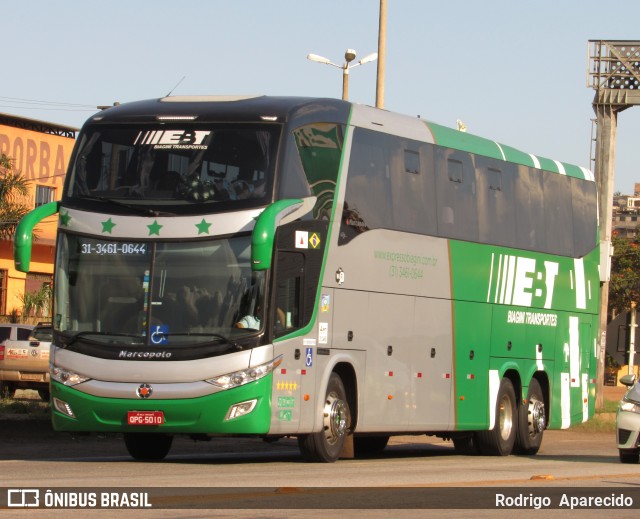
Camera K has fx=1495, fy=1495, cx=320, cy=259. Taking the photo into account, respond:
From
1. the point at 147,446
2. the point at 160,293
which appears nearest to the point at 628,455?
the point at 147,446

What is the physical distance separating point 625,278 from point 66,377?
5824cm

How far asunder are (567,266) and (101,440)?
8391 millimetres

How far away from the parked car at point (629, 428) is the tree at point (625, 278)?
173ft

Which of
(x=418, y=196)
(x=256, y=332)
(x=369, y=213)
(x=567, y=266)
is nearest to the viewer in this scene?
(x=256, y=332)

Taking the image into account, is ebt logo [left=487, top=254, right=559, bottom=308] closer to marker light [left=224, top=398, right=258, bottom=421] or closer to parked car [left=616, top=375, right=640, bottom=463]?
parked car [left=616, top=375, right=640, bottom=463]

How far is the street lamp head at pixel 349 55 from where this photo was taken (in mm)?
36094

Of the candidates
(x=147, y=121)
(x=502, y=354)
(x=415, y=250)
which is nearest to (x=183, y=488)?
(x=147, y=121)

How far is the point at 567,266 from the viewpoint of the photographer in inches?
1008

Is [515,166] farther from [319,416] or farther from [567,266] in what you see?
[319,416]

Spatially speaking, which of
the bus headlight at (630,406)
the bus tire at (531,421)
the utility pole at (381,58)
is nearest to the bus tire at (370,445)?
the bus tire at (531,421)

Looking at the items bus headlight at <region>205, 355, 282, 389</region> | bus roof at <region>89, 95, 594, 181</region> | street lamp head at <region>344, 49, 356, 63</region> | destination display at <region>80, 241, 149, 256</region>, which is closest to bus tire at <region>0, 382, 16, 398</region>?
street lamp head at <region>344, 49, 356, 63</region>

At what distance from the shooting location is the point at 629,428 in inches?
802

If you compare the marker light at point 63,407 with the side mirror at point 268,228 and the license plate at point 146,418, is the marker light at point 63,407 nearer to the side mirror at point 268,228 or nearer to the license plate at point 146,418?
the license plate at point 146,418

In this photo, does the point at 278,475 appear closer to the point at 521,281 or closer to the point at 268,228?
the point at 268,228
